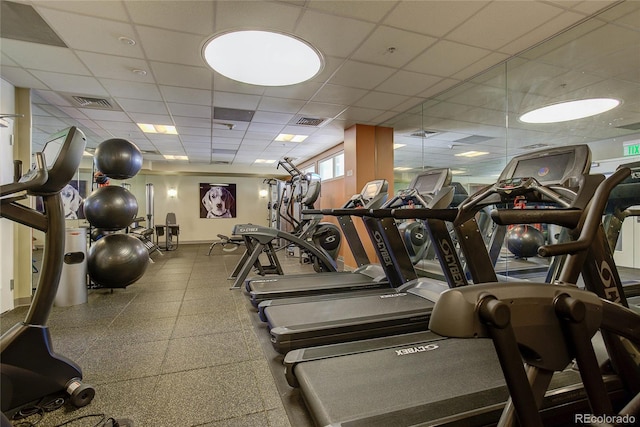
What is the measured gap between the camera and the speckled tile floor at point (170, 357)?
1.67 m

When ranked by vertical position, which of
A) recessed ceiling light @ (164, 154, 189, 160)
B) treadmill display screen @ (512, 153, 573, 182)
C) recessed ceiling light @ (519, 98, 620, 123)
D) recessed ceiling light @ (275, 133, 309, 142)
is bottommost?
treadmill display screen @ (512, 153, 573, 182)

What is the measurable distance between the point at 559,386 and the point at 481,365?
1.25 feet

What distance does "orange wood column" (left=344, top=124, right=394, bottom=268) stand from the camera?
5781 mm

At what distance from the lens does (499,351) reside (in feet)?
2.46

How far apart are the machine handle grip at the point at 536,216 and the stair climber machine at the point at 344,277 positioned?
199 cm

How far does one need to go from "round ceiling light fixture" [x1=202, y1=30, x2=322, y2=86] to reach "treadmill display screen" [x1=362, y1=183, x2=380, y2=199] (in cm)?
150

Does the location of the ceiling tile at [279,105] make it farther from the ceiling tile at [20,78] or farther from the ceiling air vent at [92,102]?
the ceiling tile at [20,78]

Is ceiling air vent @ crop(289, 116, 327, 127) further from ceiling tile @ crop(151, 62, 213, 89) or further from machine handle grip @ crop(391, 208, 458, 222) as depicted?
machine handle grip @ crop(391, 208, 458, 222)

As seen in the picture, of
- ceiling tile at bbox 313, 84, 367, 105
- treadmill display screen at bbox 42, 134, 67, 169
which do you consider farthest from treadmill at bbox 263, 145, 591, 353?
ceiling tile at bbox 313, 84, 367, 105

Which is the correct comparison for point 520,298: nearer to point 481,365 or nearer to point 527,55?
point 481,365

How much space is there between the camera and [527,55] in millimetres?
3299

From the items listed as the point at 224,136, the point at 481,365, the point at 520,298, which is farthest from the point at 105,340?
the point at 224,136

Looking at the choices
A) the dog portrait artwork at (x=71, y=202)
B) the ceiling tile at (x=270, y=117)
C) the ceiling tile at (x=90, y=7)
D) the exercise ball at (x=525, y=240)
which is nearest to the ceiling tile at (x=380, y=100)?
the ceiling tile at (x=270, y=117)

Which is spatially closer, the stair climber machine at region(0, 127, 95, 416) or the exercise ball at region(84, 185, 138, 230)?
the stair climber machine at region(0, 127, 95, 416)
